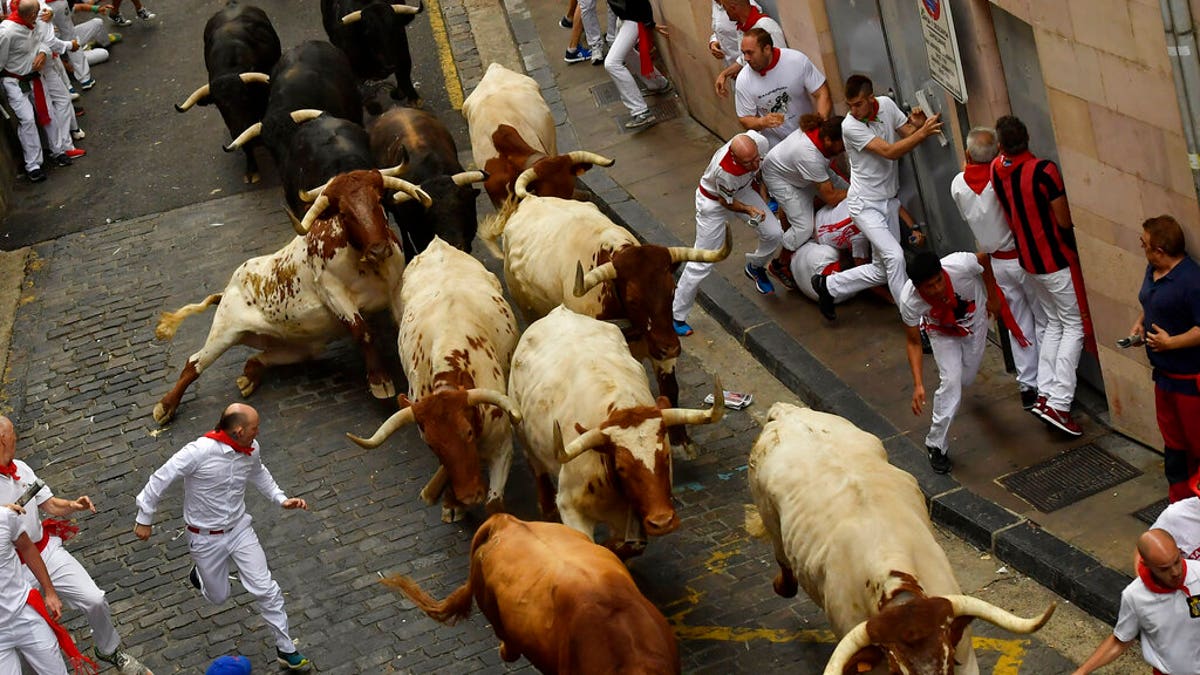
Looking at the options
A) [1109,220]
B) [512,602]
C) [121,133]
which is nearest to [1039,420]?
[1109,220]

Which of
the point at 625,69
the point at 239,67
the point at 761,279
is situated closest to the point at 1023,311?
the point at 761,279

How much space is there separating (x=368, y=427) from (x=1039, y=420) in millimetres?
5429

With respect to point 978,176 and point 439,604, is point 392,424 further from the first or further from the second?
point 978,176

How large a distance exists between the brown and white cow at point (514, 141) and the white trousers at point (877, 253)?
2.32 m

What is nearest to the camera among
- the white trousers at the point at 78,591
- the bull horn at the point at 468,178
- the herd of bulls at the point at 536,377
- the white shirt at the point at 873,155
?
the herd of bulls at the point at 536,377

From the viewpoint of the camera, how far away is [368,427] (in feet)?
43.6

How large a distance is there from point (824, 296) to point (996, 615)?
599cm

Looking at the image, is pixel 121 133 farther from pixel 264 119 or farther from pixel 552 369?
pixel 552 369

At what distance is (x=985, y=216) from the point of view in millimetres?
10742

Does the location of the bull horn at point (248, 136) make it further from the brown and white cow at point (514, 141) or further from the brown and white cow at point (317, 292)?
the brown and white cow at point (317, 292)

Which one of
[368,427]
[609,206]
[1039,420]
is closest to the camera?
[1039,420]

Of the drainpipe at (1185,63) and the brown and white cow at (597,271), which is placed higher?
the drainpipe at (1185,63)

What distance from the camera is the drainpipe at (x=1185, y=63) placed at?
8.55m

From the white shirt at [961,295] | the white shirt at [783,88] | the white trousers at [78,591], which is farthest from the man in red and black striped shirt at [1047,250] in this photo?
the white trousers at [78,591]
